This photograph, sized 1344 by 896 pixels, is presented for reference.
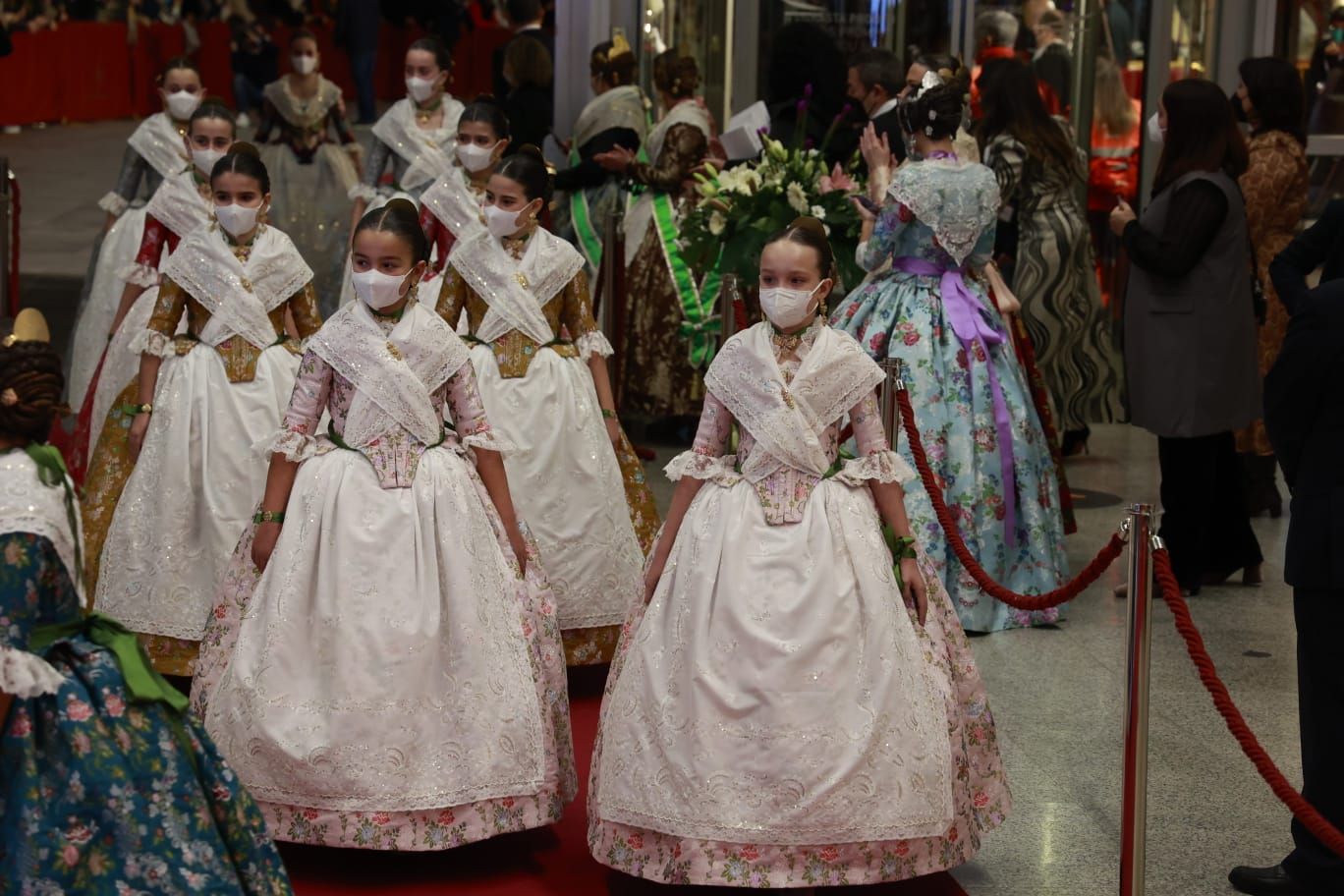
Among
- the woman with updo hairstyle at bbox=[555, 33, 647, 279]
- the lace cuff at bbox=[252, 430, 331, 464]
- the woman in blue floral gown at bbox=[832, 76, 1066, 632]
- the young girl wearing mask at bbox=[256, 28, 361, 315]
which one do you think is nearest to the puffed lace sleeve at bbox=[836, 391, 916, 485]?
the lace cuff at bbox=[252, 430, 331, 464]

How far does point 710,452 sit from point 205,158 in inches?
124

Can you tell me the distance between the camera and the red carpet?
439cm

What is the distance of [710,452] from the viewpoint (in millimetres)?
4379

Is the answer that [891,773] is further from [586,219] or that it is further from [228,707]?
[586,219]

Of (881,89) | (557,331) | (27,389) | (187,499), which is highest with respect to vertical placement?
(881,89)

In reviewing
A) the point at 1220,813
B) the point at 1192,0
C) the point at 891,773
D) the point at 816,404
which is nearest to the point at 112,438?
the point at 816,404

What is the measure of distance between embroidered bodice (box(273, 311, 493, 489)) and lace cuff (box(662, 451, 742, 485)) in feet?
1.66

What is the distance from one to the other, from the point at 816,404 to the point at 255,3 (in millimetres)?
18049

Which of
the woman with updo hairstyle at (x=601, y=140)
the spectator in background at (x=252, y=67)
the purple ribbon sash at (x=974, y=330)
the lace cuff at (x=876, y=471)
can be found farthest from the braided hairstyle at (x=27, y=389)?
the spectator in background at (x=252, y=67)

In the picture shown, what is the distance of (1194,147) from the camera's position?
663 centimetres

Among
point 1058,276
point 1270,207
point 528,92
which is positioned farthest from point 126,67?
point 1270,207

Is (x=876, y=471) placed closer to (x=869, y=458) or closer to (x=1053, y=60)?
(x=869, y=458)

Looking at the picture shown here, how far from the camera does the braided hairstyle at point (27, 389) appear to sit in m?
3.33

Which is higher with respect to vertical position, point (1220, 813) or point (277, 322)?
point (277, 322)
